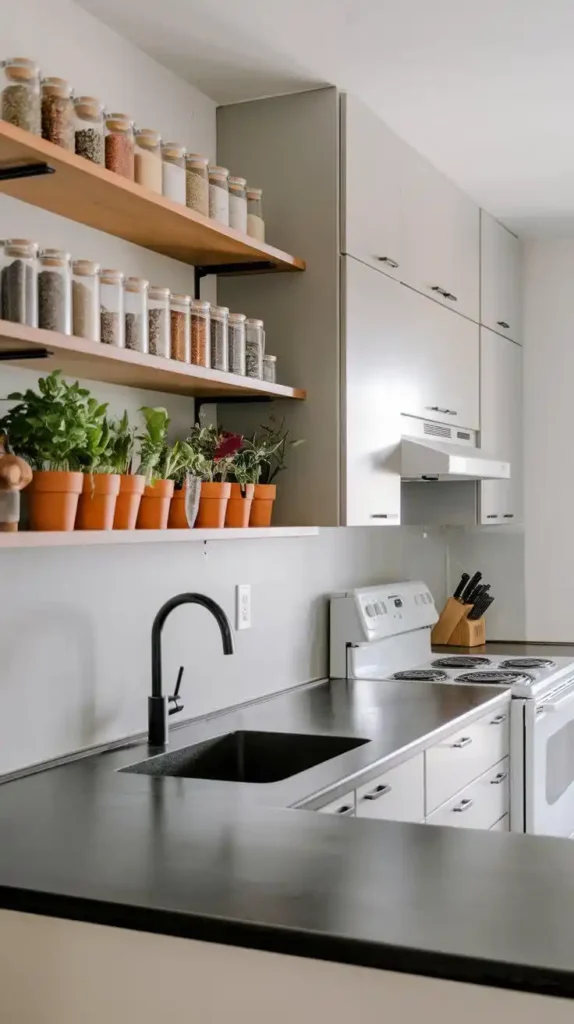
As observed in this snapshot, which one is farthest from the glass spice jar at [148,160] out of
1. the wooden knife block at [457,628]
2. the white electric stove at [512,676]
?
the wooden knife block at [457,628]

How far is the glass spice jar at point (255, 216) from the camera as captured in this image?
2.88 metres

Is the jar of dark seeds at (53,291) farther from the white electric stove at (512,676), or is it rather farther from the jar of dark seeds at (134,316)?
the white electric stove at (512,676)

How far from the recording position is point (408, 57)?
2854 mm

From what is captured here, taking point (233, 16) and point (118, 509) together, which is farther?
point (233, 16)

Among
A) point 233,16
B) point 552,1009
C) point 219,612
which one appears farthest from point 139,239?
point 552,1009

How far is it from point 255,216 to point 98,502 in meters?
1.04

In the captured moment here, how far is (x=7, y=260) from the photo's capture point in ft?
6.84

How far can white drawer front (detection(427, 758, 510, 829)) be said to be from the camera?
9.68 ft

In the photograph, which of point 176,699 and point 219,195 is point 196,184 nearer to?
point 219,195

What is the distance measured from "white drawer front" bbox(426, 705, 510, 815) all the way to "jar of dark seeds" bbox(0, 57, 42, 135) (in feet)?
5.54

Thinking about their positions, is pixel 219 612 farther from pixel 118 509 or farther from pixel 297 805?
pixel 297 805

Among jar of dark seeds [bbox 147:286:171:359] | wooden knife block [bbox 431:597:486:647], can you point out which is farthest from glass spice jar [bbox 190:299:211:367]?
wooden knife block [bbox 431:597:486:647]

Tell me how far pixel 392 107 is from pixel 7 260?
1.54 meters

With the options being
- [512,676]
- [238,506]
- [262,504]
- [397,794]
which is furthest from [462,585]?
[397,794]
